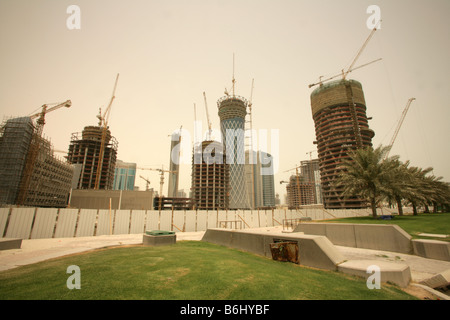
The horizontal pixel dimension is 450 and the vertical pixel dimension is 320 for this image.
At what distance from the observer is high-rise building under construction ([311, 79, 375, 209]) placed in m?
112

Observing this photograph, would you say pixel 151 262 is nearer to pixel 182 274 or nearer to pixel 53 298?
pixel 182 274

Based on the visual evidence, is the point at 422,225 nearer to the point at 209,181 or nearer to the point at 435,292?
the point at 435,292

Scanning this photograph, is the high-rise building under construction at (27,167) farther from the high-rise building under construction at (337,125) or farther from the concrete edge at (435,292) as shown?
the high-rise building under construction at (337,125)

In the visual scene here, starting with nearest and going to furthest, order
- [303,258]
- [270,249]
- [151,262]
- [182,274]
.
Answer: [182,274]
[151,262]
[303,258]
[270,249]

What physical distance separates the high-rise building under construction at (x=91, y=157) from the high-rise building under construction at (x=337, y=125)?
131230 mm

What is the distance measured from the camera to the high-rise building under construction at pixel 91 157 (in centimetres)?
12325

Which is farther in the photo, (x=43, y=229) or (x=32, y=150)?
(x=32, y=150)

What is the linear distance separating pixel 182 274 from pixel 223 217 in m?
22.9

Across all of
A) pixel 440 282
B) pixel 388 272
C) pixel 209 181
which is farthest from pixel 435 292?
pixel 209 181

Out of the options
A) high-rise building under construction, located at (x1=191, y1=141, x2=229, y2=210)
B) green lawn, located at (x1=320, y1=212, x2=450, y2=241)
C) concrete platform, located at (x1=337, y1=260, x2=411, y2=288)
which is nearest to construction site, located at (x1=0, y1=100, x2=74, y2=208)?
high-rise building under construction, located at (x1=191, y1=141, x2=229, y2=210)

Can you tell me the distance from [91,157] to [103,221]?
12647 centimetres

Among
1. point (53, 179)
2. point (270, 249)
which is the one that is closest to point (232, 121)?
point (53, 179)

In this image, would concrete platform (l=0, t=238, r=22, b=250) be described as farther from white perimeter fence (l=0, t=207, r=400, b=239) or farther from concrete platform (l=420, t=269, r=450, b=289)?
concrete platform (l=420, t=269, r=450, b=289)

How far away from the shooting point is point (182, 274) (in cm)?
628
